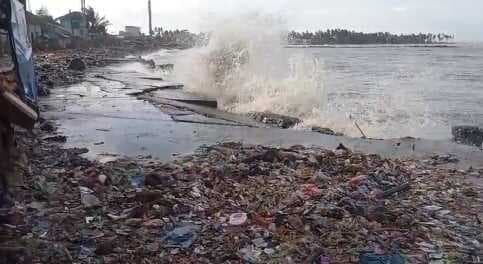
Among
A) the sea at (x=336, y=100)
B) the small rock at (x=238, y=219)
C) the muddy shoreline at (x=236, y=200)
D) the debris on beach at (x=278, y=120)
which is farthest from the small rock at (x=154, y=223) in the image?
the debris on beach at (x=278, y=120)

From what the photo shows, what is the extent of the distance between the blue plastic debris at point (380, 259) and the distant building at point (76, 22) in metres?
65.5

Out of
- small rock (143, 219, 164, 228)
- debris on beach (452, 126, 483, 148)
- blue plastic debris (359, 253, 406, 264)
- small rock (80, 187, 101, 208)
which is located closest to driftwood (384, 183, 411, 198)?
blue plastic debris (359, 253, 406, 264)

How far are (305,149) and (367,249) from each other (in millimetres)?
4137

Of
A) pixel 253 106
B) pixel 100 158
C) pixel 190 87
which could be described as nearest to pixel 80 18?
pixel 190 87

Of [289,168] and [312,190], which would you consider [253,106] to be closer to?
[289,168]

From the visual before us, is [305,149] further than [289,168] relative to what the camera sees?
Yes

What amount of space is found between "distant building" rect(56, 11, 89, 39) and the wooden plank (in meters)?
64.5

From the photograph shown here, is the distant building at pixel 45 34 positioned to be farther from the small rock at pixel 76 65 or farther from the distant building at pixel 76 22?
the small rock at pixel 76 65

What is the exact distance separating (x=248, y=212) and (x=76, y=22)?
221 feet

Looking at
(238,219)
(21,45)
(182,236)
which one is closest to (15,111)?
(21,45)

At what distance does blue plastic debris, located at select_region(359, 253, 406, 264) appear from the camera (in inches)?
158

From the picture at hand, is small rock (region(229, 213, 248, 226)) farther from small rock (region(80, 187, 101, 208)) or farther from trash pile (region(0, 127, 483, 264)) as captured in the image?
small rock (region(80, 187, 101, 208))

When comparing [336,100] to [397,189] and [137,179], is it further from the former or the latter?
[137,179]

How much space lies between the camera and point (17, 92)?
4469mm
